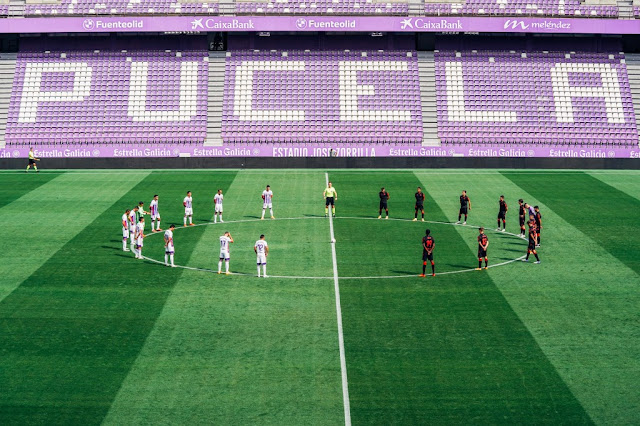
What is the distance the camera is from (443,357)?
2375 cm

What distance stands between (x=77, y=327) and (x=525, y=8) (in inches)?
1857

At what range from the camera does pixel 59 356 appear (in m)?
23.7

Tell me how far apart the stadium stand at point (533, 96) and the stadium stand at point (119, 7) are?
1771 centimetres

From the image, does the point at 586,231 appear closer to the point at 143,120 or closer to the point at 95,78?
the point at 143,120

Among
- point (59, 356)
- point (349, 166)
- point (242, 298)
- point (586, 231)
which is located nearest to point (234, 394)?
point (59, 356)

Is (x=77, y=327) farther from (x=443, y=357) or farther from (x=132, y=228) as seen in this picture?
(x=443, y=357)

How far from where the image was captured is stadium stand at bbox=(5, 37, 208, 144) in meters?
58.2

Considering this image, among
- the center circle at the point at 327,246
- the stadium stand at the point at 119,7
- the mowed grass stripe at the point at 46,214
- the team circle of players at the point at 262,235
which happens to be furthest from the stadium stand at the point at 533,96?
the mowed grass stripe at the point at 46,214

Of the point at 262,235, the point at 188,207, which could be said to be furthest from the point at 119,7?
the point at 262,235

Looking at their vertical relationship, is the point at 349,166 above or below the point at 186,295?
above

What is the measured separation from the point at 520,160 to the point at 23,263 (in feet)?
113

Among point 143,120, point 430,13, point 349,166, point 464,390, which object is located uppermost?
point 430,13

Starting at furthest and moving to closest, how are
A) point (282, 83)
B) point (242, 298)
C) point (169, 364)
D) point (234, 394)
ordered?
point (282, 83) → point (242, 298) → point (169, 364) → point (234, 394)

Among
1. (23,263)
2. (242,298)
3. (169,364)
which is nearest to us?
(169,364)
